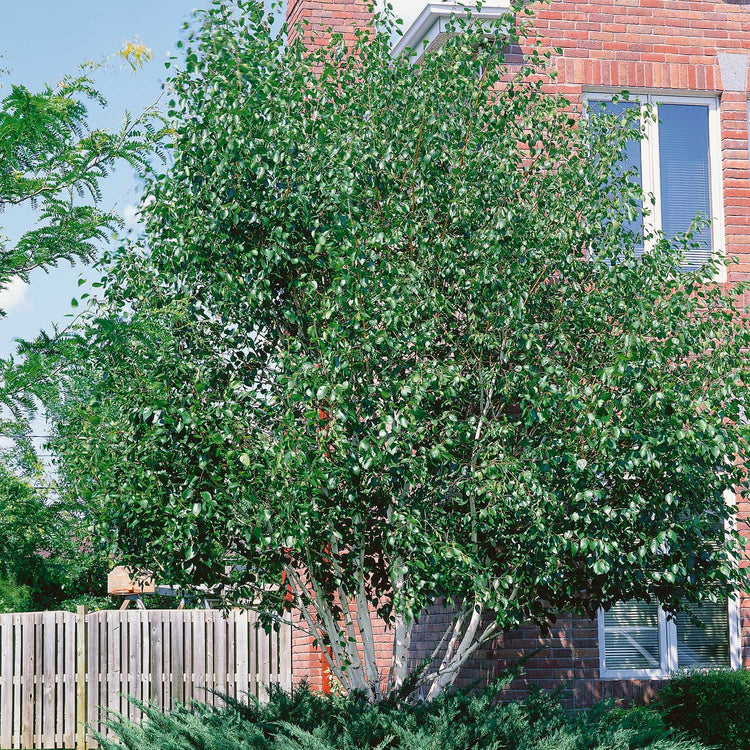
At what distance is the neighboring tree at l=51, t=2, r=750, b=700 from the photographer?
23.2 feet

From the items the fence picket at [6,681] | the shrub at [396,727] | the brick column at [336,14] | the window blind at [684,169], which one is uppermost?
the brick column at [336,14]

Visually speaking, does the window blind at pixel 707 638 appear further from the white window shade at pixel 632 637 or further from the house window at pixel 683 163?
the house window at pixel 683 163

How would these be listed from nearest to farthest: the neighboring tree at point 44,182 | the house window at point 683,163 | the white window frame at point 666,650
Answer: the neighboring tree at point 44,182 < the white window frame at point 666,650 < the house window at point 683,163

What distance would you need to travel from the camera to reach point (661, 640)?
10.3 metres

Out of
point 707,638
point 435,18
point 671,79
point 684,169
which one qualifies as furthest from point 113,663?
point 671,79

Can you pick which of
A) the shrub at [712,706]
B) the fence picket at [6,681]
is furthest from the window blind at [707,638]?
the fence picket at [6,681]

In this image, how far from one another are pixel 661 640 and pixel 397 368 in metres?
4.84

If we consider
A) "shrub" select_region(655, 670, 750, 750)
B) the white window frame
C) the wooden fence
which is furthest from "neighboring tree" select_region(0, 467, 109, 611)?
Result: "shrub" select_region(655, 670, 750, 750)

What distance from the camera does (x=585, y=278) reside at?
824 centimetres

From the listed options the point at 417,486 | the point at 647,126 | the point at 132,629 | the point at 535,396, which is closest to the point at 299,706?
the point at 417,486

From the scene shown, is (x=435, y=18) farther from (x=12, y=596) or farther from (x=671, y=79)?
(x=12, y=596)

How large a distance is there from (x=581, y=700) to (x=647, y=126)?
6.19 meters

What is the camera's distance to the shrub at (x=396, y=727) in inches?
277

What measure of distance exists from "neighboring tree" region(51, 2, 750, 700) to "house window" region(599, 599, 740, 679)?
1.95m
